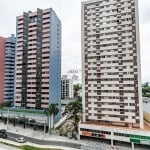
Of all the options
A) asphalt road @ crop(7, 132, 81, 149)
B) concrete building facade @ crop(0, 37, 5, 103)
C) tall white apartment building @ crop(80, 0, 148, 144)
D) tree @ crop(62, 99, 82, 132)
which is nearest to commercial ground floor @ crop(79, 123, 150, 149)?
tall white apartment building @ crop(80, 0, 148, 144)

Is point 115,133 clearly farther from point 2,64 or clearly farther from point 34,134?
point 2,64

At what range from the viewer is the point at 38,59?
92750 millimetres

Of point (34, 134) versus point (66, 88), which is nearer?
point (34, 134)

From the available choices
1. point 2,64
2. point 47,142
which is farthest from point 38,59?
point 47,142

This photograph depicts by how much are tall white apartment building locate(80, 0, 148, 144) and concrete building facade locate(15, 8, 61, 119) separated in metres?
21.9

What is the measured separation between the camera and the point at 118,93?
68500 millimetres

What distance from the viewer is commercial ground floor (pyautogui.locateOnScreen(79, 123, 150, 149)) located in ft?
188

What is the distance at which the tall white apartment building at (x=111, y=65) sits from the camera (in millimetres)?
66312

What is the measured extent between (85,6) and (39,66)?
3754 cm

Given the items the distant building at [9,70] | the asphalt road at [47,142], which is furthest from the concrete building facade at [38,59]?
the asphalt road at [47,142]

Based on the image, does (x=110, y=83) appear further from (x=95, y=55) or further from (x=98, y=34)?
(x=98, y=34)

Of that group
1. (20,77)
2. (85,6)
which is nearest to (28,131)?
(20,77)

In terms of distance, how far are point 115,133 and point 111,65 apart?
85.2 feet

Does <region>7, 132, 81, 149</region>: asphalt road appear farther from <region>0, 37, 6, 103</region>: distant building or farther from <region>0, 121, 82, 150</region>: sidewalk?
<region>0, 37, 6, 103</region>: distant building
